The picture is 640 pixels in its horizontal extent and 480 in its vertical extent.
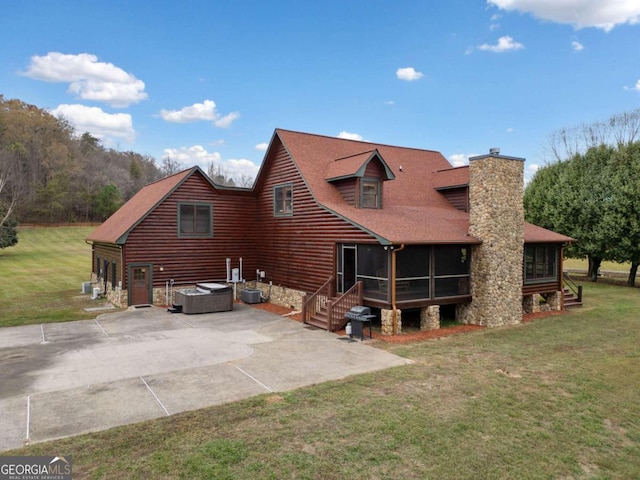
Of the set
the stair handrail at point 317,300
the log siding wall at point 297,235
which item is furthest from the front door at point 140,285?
the stair handrail at point 317,300

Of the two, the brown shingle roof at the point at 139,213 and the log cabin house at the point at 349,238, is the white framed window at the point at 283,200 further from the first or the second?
the brown shingle roof at the point at 139,213

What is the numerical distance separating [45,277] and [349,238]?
24.0m

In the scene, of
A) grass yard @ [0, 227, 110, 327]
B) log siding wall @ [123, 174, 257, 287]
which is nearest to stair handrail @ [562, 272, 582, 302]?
log siding wall @ [123, 174, 257, 287]

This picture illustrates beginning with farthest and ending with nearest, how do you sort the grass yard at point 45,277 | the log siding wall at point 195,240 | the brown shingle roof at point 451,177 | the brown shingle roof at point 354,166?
the brown shingle roof at point 451,177, the log siding wall at point 195,240, the grass yard at point 45,277, the brown shingle roof at point 354,166

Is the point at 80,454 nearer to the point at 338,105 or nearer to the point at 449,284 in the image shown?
the point at 449,284

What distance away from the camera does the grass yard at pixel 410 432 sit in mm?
5211

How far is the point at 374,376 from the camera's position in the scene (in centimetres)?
887

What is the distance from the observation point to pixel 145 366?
966cm

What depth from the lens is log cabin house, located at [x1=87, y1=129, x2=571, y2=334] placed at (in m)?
14.3

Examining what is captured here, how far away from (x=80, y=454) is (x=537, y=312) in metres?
17.2

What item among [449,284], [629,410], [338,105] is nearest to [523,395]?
[629,410]

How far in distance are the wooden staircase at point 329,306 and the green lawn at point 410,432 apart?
421 cm

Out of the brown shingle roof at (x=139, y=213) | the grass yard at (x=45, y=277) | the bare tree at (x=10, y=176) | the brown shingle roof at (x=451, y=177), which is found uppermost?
the bare tree at (x=10, y=176)

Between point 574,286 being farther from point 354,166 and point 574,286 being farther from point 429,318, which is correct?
point 354,166
